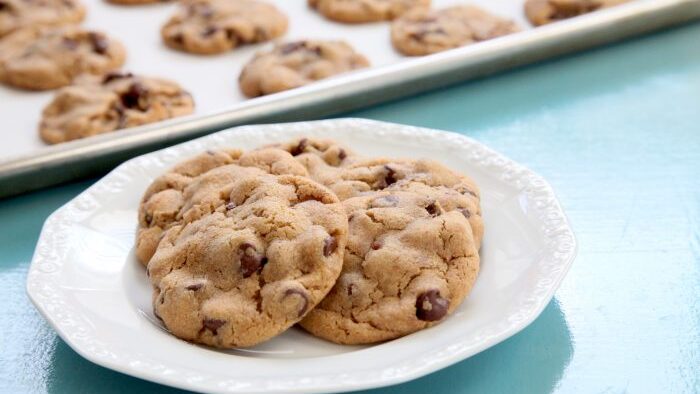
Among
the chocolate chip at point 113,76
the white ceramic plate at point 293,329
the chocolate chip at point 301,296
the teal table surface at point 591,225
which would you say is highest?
the chocolate chip at point 301,296

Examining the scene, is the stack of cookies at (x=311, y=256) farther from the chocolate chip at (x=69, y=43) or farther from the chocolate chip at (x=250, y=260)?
the chocolate chip at (x=69, y=43)

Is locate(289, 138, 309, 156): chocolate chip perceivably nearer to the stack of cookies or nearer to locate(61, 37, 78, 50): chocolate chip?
the stack of cookies

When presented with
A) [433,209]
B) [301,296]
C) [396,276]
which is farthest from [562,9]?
[301,296]

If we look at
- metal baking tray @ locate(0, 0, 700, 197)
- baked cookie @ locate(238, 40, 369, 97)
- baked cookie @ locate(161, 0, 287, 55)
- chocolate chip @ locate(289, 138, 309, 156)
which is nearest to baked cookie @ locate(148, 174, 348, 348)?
chocolate chip @ locate(289, 138, 309, 156)

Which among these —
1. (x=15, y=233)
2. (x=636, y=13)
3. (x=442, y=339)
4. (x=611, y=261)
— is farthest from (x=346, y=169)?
(x=636, y=13)

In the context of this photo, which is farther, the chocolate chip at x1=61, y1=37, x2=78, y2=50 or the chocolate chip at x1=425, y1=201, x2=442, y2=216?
the chocolate chip at x1=61, y1=37, x2=78, y2=50

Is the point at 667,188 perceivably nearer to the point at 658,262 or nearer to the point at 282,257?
the point at 658,262

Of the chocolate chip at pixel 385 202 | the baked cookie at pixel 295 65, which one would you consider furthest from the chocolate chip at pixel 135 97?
the chocolate chip at pixel 385 202
